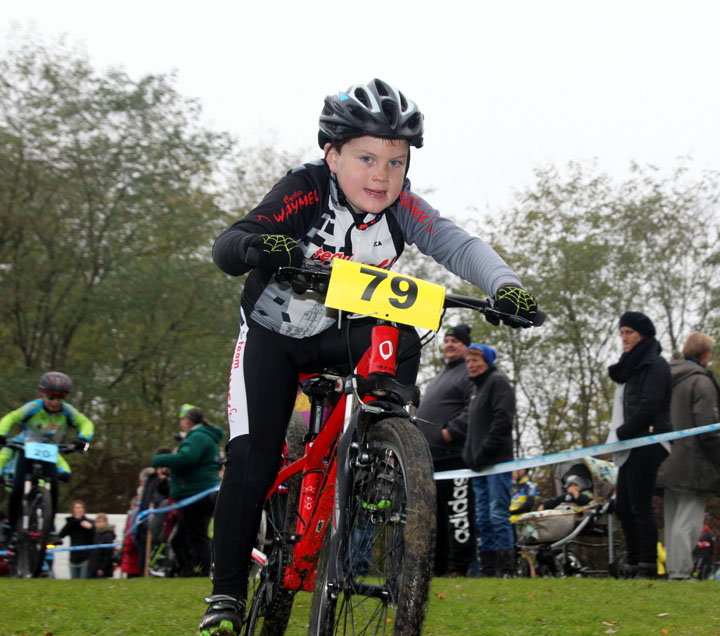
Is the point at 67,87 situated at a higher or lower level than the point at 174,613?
higher

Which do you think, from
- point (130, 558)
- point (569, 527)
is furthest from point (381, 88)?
point (130, 558)

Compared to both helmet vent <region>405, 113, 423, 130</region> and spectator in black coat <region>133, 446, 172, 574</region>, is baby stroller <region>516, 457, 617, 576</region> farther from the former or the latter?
helmet vent <region>405, 113, 423, 130</region>

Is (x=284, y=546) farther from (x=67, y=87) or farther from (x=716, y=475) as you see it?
(x=67, y=87)

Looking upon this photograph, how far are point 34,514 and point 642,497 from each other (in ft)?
20.4

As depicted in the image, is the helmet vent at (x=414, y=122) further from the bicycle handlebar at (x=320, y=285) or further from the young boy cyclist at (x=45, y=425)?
the young boy cyclist at (x=45, y=425)

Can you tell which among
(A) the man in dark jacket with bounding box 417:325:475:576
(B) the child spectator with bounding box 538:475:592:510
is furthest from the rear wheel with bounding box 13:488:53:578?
(B) the child spectator with bounding box 538:475:592:510

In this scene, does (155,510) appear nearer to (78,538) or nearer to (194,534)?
(194,534)

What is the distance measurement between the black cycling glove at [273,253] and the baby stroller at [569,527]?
798cm

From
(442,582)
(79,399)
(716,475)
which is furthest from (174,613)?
(79,399)

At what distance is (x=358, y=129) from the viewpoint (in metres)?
3.85

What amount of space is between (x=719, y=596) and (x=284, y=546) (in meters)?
3.78

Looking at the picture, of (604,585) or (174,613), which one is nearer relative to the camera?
(174,613)

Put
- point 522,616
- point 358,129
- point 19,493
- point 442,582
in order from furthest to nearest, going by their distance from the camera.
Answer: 1. point 19,493
2. point 442,582
3. point 522,616
4. point 358,129

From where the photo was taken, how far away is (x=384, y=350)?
349 cm
